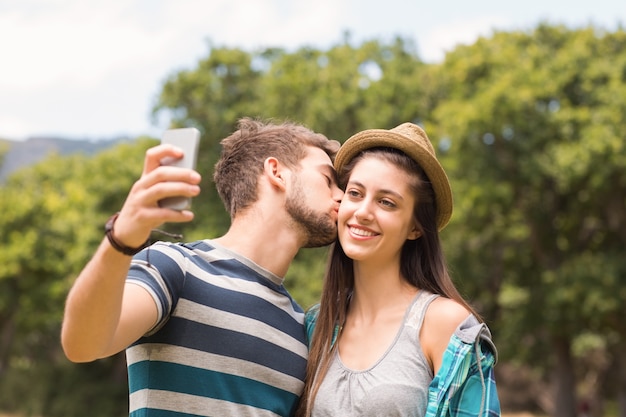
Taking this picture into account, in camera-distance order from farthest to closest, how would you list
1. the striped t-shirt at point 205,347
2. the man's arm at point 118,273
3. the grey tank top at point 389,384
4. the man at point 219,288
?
the grey tank top at point 389,384 → the striped t-shirt at point 205,347 → the man at point 219,288 → the man's arm at point 118,273

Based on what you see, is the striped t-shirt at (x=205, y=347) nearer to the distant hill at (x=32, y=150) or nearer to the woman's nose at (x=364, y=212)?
the woman's nose at (x=364, y=212)

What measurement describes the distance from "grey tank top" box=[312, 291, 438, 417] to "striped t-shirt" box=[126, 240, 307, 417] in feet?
0.56

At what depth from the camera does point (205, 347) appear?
3.17m

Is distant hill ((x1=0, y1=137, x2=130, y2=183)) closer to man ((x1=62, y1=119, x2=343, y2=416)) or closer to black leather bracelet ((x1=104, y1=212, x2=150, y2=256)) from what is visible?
man ((x1=62, y1=119, x2=343, y2=416))

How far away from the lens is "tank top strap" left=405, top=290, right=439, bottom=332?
135 inches

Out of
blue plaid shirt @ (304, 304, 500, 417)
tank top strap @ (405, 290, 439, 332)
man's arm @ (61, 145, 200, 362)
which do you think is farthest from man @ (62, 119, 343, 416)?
blue plaid shirt @ (304, 304, 500, 417)

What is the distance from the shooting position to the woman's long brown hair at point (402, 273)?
3.53 metres

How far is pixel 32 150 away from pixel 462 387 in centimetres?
5155

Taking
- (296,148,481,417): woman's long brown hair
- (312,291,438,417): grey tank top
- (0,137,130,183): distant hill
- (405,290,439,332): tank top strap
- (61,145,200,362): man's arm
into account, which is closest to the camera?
(61,145,200,362): man's arm

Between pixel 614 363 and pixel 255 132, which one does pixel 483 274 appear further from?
pixel 255 132

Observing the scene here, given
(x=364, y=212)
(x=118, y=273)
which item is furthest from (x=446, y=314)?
(x=118, y=273)

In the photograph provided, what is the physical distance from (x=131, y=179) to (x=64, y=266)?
12.6ft

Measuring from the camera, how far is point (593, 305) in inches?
778

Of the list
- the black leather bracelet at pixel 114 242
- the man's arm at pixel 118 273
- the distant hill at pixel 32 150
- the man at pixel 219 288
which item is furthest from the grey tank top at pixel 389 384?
the distant hill at pixel 32 150
